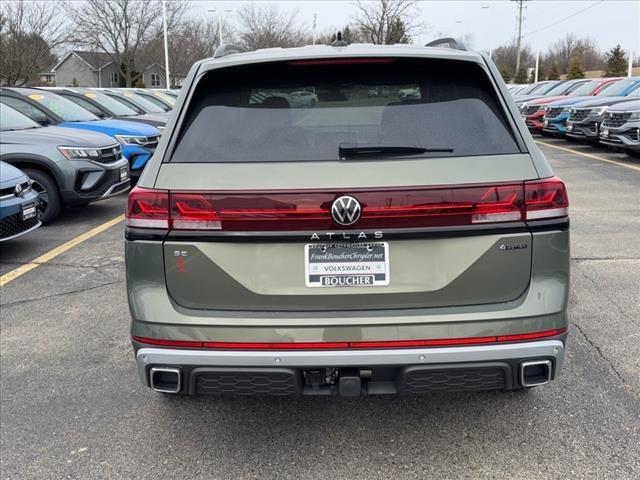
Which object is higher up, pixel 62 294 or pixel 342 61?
pixel 342 61

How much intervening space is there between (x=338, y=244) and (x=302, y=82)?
2.55ft

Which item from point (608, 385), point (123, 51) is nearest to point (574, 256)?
point (608, 385)

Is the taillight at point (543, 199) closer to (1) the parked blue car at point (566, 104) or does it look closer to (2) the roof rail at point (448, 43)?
(2) the roof rail at point (448, 43)

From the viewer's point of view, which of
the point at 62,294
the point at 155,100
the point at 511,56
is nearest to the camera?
the point at 62,294

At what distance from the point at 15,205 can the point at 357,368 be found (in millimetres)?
4833

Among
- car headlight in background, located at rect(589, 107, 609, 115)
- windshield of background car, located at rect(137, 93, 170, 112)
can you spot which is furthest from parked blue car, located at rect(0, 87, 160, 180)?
car headlight in background, located at rect(589, 107, 609, 115)

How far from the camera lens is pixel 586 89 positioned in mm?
20172

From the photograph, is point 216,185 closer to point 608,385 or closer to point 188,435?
point 188,435

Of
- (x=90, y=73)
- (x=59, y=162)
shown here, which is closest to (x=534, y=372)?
(x=59, y=162)

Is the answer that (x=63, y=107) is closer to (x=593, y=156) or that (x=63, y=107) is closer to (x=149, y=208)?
(x=149, y=208)

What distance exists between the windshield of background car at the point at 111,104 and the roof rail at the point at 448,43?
10.8 metres

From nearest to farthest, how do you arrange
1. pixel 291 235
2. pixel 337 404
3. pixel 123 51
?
1. pixel 291 235
2. pixel 337 404
3. pixel 123 51

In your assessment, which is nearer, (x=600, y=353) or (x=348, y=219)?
(x=348, y=219)

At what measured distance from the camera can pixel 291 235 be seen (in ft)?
7.86
